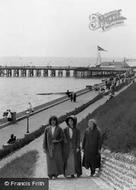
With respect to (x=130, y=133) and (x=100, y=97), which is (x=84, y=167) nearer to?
(x=130, y=133)

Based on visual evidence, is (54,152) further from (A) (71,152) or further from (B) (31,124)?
(B) (31,124)

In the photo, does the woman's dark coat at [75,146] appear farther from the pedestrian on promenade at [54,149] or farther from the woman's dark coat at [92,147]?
the woman's dark coat at [92,147]

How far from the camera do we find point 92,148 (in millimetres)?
9000

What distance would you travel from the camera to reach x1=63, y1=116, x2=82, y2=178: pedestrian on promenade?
8.78 m

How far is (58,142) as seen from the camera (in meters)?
8.80

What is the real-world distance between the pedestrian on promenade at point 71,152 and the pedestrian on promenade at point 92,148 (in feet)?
0.72

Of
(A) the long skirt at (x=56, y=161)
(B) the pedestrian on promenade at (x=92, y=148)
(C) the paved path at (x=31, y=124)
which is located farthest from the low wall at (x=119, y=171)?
(C) the paved path at (x=31, y=124)

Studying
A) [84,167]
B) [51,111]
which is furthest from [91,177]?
[51,111]

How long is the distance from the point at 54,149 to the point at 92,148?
0.73m

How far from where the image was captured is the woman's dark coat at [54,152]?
878 centimetres

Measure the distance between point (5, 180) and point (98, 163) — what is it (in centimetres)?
368

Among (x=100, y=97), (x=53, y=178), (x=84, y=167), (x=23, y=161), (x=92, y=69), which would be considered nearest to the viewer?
(x=53, y=178)

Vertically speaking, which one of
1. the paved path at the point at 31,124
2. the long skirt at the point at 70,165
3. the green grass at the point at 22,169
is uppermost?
the long skirt at the point at 70,165

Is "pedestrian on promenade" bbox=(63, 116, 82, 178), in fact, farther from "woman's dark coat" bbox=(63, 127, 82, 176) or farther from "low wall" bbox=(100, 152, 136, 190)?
"low wall" bbox=(100, 152, 136, 190)
